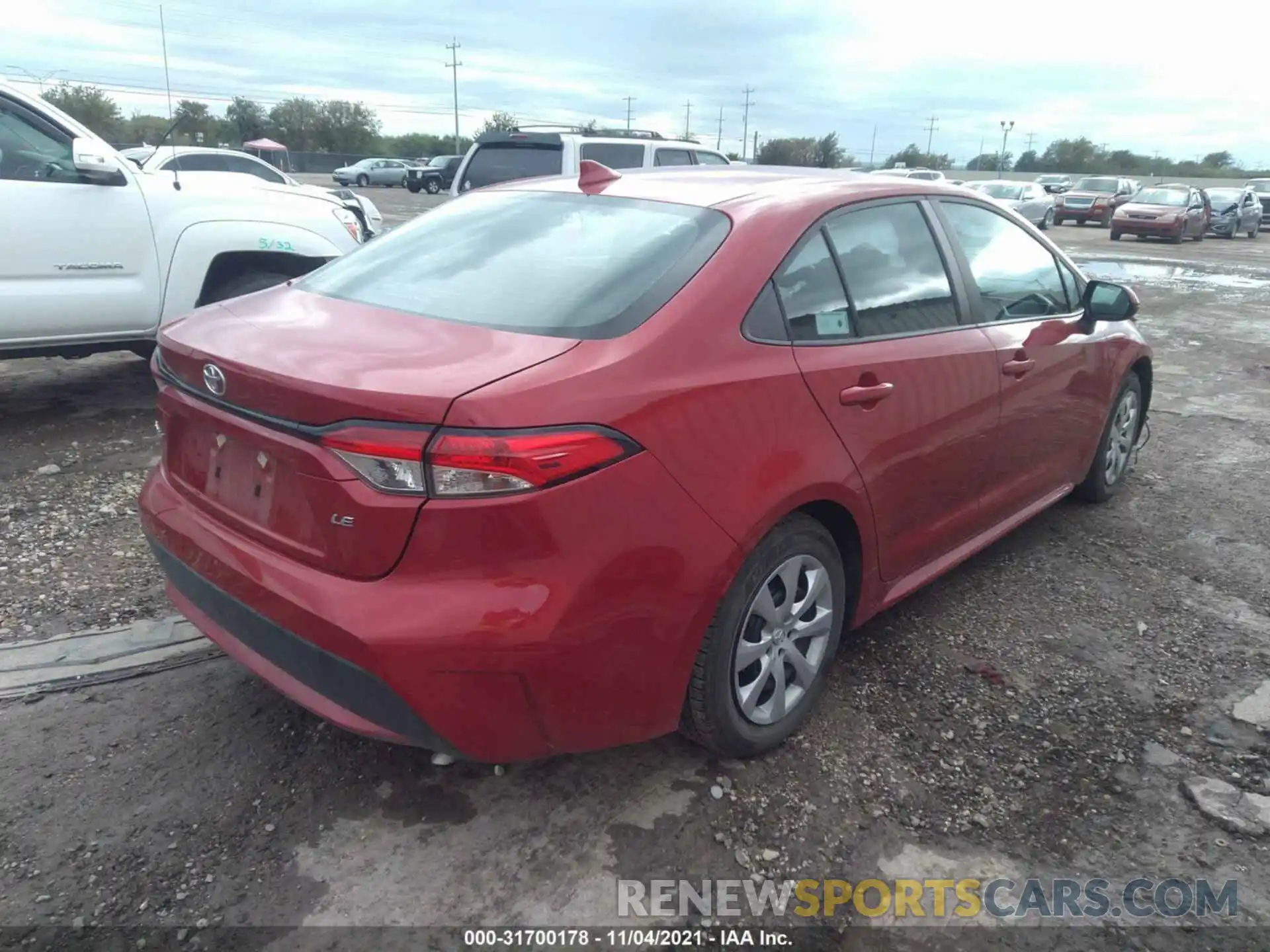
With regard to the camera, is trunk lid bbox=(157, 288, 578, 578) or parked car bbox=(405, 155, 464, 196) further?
parked car bbox=(405, 155, 464, 196)

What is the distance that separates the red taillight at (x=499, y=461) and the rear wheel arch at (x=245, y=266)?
13.6ft

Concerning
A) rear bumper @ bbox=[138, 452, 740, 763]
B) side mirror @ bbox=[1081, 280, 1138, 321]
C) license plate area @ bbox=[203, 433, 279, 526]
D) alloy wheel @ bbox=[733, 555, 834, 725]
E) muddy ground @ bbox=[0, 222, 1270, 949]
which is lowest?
muddy ground @ bbox=[0, 222, 1270, 949]

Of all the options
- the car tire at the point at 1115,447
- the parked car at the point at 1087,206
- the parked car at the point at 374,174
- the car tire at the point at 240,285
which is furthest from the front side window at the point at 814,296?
the parked car at the point at 374,174

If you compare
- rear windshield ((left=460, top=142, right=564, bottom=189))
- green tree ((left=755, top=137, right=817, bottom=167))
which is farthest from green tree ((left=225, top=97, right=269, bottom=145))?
rear windshield ((left=460, top=142, right=564, bottom=189))

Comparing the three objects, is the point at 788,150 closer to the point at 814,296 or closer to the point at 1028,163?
the point at 1028,163

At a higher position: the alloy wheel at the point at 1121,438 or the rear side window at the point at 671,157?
the rear side window at the point at 671,157

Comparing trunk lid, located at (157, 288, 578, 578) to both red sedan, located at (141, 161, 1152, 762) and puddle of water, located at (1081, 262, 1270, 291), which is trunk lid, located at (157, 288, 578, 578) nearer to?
red sedan, located at (141, 161, 1152, 762)

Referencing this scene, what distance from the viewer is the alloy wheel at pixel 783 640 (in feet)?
8.60

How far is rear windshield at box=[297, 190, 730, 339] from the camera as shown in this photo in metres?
2.42

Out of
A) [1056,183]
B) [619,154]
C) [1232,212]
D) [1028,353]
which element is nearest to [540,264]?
[1028,353]

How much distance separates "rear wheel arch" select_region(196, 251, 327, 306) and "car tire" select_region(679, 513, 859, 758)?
4095 millimetres

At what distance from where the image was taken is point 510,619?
2.05 metres

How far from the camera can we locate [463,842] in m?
2.43

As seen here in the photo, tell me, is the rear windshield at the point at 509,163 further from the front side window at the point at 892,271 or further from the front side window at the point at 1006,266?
the front side window at the point at 892,271
